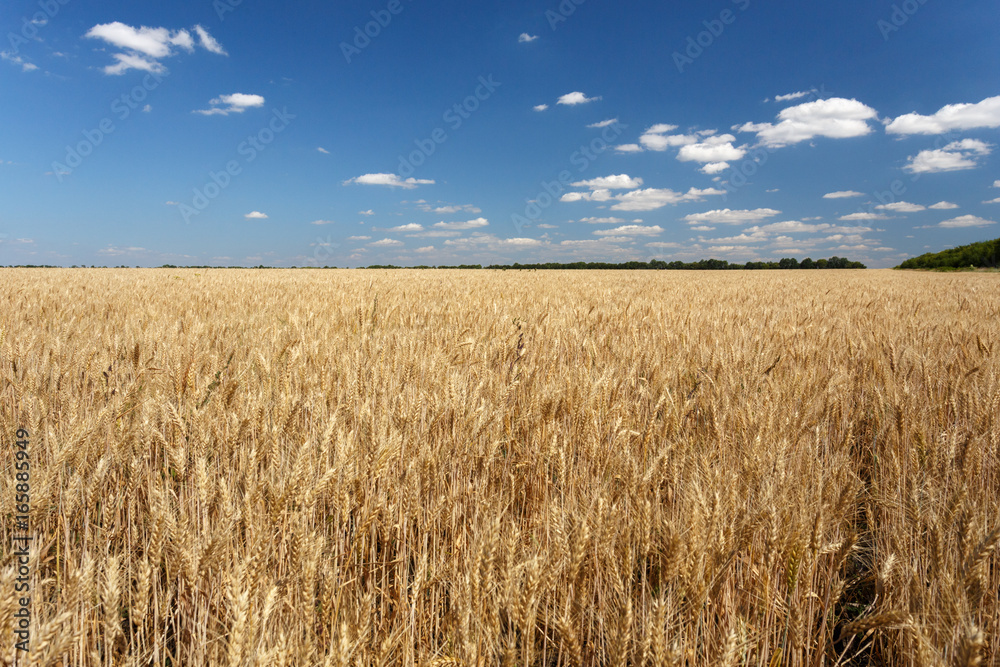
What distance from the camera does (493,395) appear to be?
2.36 meters

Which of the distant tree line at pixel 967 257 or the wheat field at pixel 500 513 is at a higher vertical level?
the distant tree line at pixel 967 257

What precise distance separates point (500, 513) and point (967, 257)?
6721 cm

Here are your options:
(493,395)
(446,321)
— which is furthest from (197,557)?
(446,321)

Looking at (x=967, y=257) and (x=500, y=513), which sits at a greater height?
(x=967, y=257)

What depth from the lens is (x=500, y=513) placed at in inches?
50.4

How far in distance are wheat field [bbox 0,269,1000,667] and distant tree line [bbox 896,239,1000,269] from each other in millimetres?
58252

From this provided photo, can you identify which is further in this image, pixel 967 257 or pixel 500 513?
pixel 967 257

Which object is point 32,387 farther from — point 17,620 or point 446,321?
point 446,321

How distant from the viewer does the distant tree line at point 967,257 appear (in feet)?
146

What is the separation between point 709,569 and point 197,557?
1.12 m

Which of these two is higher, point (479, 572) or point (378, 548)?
point (479, 572)

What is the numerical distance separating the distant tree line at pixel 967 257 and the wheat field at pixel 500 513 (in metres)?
58.3

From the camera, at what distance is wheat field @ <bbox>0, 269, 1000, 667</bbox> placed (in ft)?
3.21

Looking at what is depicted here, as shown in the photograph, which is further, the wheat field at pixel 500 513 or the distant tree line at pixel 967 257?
the distant tree line at pixel 967 257
